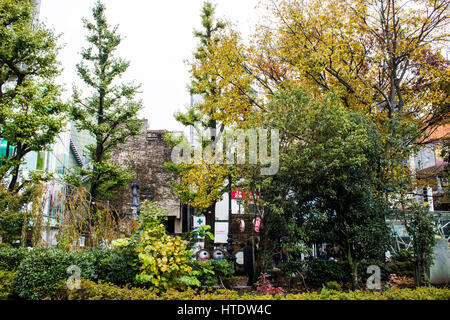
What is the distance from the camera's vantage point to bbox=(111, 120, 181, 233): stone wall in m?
24.4

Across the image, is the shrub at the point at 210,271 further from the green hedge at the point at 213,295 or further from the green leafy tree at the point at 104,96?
the green leafy tree at the point at 104,96

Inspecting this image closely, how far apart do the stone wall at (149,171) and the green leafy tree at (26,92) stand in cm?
1221

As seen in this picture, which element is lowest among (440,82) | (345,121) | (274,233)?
(274,233)

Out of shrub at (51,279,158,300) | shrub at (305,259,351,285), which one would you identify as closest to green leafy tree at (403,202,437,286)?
shrub at (305,259,351,285)

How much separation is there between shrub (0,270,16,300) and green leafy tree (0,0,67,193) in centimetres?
387

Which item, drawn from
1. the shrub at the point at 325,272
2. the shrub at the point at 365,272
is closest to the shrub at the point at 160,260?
the shrub at the point at 325,272

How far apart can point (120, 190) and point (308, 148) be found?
17.3 metres

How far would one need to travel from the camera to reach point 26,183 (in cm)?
1161

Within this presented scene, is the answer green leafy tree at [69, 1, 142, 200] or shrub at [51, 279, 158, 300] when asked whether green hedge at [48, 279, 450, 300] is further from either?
green leafy tree at [69, 1, 142, 200]

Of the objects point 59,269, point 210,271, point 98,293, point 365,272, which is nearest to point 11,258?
point 59,269

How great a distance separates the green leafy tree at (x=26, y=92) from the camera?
11297 millimetres

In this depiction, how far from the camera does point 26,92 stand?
1171cm

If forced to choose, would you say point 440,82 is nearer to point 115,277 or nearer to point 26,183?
point 115,277
